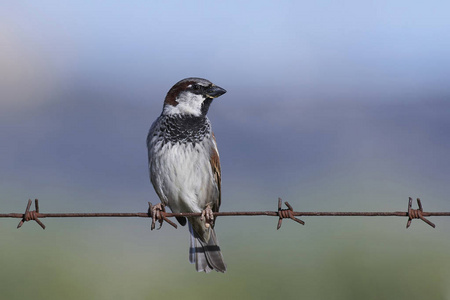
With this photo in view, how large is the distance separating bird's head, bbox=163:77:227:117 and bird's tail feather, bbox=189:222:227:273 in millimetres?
941

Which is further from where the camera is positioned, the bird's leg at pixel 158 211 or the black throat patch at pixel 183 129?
the black throat patch at pixel 183 129

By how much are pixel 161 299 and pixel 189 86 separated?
9.49 meters

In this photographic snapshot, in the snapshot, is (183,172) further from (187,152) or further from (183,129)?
(183,129)

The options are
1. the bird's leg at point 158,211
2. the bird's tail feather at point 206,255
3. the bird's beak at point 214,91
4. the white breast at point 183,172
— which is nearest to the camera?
the bird's leg at point 158,211

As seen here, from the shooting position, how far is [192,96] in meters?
4.91

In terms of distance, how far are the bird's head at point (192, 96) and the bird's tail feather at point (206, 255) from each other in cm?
94

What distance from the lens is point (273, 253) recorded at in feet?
68.7

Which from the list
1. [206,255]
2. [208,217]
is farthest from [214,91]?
[206,255]

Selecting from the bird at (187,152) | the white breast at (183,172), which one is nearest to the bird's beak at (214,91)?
the bird at (187,152)

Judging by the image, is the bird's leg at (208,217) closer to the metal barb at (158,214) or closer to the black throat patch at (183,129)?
the metal barb at (158,214)

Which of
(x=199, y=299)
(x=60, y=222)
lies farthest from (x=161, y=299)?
(x=60, y=222)

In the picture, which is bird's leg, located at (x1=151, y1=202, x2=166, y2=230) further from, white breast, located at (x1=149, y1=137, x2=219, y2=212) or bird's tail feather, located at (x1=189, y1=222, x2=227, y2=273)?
bird's tail feather, located at (x1=189, y1=222, x2=227, y2=273)

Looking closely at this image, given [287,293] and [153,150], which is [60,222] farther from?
[153,150]

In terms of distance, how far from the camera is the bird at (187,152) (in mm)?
4695
